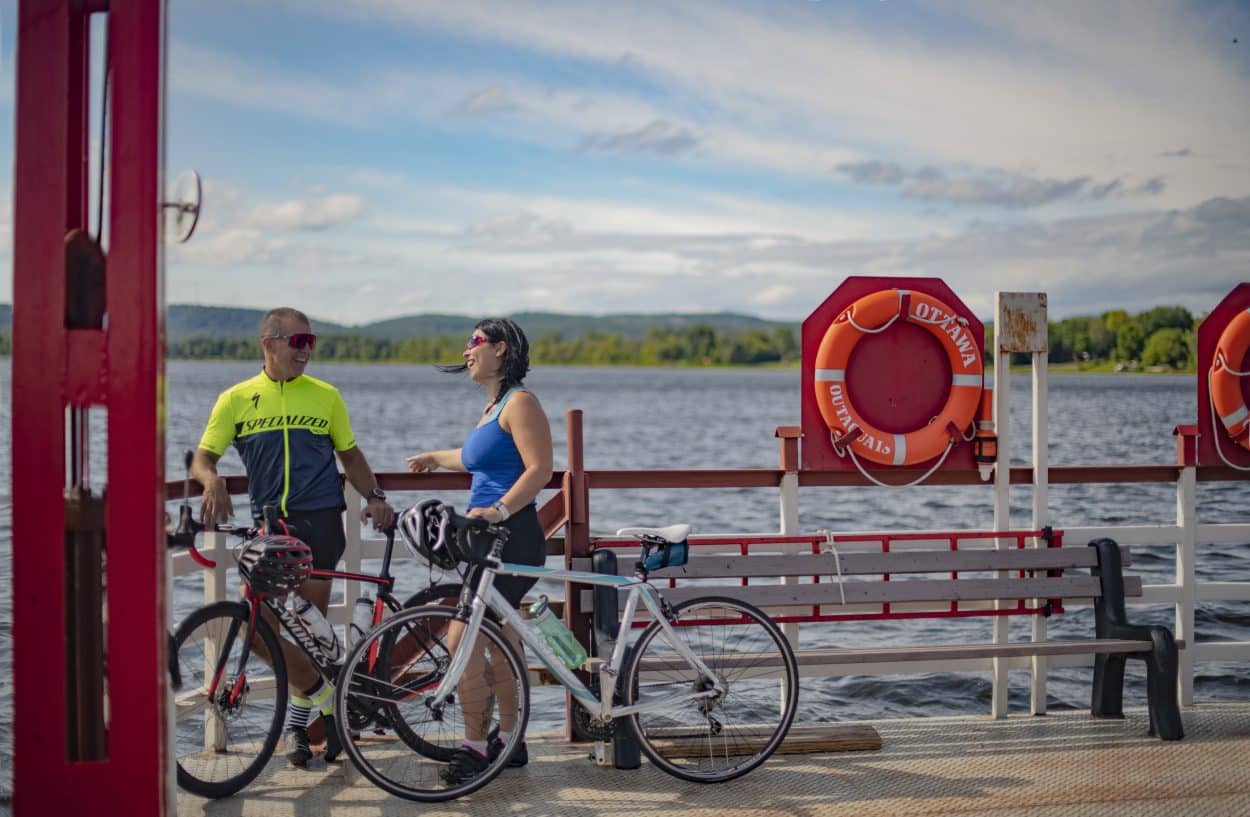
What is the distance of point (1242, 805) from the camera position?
357cm

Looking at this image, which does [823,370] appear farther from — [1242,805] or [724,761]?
[1242,805]

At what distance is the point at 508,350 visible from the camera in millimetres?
3789

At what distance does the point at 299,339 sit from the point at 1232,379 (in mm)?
3745

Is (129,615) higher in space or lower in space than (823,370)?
lower

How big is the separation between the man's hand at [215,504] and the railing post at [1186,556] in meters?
3.56

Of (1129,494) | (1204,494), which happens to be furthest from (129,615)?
(1129,494)

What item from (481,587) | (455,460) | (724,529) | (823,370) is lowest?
(724,529)

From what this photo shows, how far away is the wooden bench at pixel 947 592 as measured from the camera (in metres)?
4.19

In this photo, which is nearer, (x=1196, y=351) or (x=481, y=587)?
(x=481, y=587)

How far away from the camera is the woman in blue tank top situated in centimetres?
366

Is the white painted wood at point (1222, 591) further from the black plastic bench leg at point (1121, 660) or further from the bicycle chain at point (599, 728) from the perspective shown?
the bicycle chain at point (599, 728)

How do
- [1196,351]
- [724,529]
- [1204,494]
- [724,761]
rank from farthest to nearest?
[1204,494], [724,529], [1196,351], [724,761]

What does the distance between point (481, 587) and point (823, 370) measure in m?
1.84

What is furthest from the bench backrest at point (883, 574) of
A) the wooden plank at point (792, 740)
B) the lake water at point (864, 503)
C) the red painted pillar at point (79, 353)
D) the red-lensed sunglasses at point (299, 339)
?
the red painted pillar at point (79, 353)
